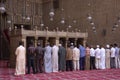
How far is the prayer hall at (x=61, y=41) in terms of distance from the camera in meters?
12.3

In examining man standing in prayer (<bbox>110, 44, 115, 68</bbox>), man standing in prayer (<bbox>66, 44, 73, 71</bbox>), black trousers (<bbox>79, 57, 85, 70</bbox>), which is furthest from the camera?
man standing in prayer (<bbox>110, 44, 115, 68</bbox>)

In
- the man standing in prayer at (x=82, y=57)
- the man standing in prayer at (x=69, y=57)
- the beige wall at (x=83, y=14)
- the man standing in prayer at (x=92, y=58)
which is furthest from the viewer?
the beige wall at (x=83, y=14)

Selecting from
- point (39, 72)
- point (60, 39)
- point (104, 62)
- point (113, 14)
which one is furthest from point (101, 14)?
point (39, 72)

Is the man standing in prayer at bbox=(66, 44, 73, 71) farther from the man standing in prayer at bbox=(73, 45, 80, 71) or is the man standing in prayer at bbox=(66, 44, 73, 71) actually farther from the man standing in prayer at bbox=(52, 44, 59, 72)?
the man standing in prayer at bbox=(52, 44, 59, 72)

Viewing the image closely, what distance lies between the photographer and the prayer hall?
1234 cm

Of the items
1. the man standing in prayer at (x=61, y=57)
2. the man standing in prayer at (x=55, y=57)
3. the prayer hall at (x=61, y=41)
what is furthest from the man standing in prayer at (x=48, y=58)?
the man standing in prayer at (x=61, y=57)

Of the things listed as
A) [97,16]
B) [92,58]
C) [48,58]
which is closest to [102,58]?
[92,58]

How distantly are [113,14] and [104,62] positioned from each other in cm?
673

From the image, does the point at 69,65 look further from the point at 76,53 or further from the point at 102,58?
the point at 102,58

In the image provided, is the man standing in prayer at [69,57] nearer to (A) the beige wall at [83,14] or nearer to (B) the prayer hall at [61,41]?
(B) the prayer hall at [61,41]

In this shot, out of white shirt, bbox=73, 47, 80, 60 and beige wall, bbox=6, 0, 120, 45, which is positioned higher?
beige wall, bbox=6, 0, 120, 45

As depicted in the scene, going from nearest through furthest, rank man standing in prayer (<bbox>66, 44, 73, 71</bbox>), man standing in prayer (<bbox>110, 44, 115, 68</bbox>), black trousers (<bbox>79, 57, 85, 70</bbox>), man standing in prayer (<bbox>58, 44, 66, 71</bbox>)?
man standing in prayer (<bbox>58, 44, 66, 71</bbox>), man standing in prayer (<bbox>66, 44, 73, 71</bbox>), black trousers (<bbox>79, 57, 85, 70</bbox>), man standing in prayer (<bbox>110, 44, 115, 68</bbox>)

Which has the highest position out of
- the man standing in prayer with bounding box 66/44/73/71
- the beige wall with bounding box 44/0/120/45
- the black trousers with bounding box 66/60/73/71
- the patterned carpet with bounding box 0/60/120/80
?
the beige wall with bounding box 44/0/120/45

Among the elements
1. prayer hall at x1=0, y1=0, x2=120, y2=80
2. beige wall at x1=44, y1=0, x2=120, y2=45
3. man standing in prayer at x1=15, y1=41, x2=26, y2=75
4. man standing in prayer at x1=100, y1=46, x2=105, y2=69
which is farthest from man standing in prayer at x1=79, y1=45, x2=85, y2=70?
beige wall at x1=44, y1=0, x2=120, y2=45
